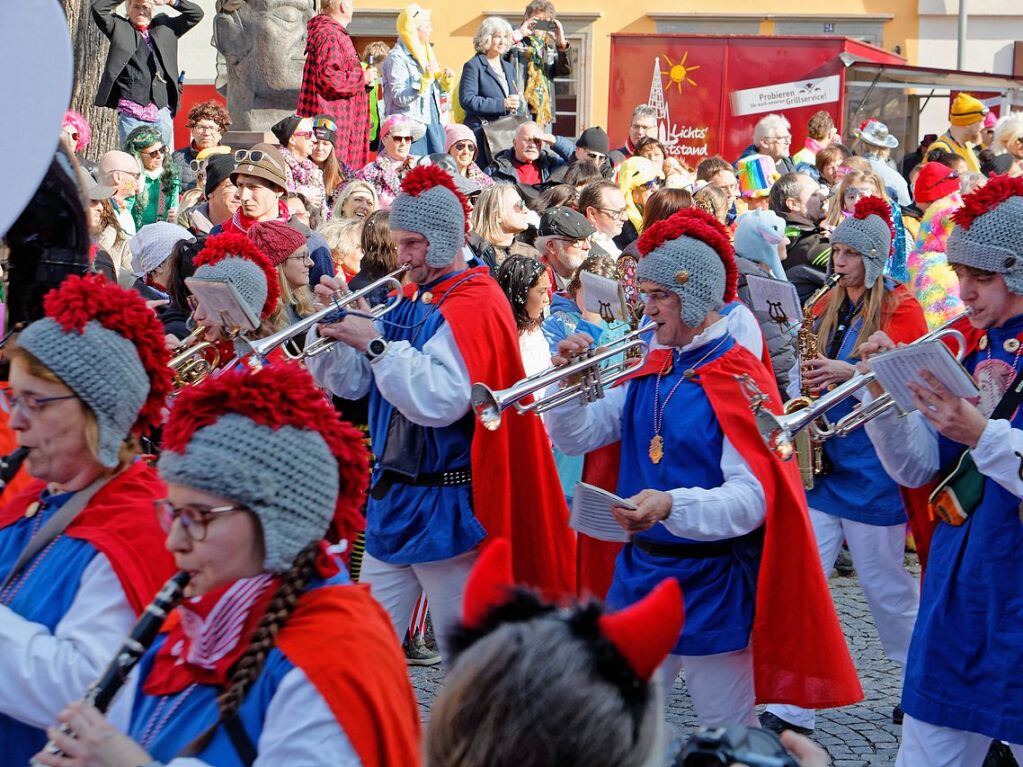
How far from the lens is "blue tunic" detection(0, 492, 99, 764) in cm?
290

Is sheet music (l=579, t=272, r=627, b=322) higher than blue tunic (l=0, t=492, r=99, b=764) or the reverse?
higher

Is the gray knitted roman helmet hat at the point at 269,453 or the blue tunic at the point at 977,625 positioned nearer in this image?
the gray knitted roman helmet hat at the point at 269,453

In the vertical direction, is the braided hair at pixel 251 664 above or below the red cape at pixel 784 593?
above

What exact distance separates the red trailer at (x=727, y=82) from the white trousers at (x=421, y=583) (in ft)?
43.5

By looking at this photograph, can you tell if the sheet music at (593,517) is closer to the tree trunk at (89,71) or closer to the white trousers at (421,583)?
the white trousers at (421,583)

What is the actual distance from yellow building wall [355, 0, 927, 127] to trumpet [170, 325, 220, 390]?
70.0ft

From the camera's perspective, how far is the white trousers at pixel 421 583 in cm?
521

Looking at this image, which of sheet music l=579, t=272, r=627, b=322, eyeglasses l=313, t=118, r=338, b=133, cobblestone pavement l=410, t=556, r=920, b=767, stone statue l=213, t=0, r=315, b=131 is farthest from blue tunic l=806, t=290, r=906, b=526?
stone statue l=213, t=0, r=315, b=131

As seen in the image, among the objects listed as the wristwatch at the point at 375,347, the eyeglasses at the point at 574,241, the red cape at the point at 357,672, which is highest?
the eyeglasses at the point at 574,241

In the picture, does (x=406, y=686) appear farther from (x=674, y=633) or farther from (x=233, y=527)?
(x=674, y=633)

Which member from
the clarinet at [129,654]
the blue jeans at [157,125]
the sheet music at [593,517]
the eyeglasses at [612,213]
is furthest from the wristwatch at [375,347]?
the blue jeans at [157,125]

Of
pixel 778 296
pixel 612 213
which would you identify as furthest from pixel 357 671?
pixel 612 213

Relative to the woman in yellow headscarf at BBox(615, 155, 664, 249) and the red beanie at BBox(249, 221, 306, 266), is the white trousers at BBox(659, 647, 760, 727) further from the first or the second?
the woman in yellow headscarf at BBox(615, 155, 664, 249)

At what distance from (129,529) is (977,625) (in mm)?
2348
